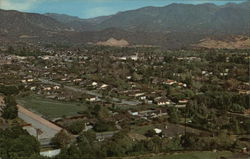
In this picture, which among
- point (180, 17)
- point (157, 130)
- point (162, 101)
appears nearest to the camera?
point (157, 130)

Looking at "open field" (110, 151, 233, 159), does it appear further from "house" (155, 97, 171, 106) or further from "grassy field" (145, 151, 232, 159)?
"house" (155, 97, 171, 106)

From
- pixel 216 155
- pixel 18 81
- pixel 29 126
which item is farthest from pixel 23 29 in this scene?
pixel 216 155

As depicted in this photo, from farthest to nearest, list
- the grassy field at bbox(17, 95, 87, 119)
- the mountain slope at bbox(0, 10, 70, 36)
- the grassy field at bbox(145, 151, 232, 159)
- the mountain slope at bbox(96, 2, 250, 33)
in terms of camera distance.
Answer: the mountain slope at bbox(96, 2, 250, 33) → the mountain slope at bbox(0, 10, 70, 36) → the grassy field at bbox(17, 95, 87, 119) → the grassy field at bbox(145, 151, 232, 159)

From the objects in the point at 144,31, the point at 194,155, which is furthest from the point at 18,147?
the point at 144,31

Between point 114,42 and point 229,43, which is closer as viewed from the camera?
point 229,43

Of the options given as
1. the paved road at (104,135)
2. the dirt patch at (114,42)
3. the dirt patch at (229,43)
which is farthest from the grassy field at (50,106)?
the dirt patch at (114,42)

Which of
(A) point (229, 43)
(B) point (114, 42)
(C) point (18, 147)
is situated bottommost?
(C) point (18, 147)

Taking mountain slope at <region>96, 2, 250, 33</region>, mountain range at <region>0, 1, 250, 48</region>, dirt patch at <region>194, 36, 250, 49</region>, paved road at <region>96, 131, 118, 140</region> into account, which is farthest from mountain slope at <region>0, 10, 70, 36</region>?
paved road at <region>96, 131, 118, 140</region>

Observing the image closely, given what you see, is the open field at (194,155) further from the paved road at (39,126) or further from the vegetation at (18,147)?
the paved road at (39,126)

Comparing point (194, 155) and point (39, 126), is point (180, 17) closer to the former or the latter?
point (39, 126)
